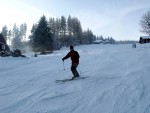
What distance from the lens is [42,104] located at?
7.74 metres

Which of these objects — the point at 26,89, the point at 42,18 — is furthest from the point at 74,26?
the point at 26,89

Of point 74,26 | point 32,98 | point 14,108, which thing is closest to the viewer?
point 14,108

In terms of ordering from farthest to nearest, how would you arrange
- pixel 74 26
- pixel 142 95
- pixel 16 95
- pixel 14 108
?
pixel 74 26 < pixel 16 95 < pixel 142 95 < pixel 14 108

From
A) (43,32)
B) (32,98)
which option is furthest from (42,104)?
(43,32)

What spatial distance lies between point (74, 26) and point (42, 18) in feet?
170

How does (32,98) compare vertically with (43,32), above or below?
below

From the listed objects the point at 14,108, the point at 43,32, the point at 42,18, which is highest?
the point at 42,18

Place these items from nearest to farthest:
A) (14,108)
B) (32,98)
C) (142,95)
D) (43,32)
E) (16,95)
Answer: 1. (14,108)
2. (142,95)
3. (32,98)
4. (16,95)
5. (43,32)

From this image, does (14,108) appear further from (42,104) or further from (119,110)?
(119,110)

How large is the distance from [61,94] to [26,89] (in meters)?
2.23

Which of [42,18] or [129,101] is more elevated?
[42,18]

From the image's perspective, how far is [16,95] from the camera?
9211 millimetres

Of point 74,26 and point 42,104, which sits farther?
point 74,26

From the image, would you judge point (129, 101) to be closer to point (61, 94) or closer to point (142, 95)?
point (142, 95)
